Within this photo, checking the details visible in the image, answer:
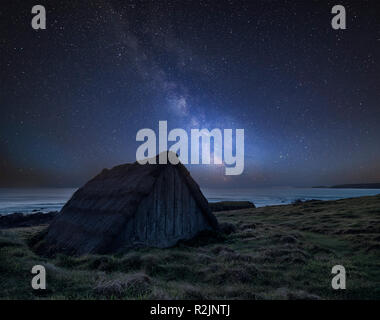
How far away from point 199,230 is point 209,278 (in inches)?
238

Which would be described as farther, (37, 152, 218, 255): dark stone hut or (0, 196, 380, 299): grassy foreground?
(37, 152, 218, 255): dark stone hut

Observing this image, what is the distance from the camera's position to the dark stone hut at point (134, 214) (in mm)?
10062

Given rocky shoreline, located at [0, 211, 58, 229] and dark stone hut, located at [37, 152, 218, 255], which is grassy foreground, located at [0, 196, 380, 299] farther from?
rocky shoreline, located at [0, 211, 58, 229]

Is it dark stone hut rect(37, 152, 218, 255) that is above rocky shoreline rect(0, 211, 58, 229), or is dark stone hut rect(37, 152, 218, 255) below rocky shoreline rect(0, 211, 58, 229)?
above

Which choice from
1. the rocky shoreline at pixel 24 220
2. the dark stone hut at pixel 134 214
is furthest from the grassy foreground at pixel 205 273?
the rocky shoreline at pixel 24 220

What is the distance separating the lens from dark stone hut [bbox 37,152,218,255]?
1006cm

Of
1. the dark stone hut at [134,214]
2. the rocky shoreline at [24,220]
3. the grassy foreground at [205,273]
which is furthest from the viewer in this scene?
the rocky shoreline at [24,220]

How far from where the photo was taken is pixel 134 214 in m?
10.5

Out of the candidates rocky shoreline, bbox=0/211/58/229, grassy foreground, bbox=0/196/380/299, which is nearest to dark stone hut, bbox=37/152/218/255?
grassy foreground, bbox=0/196/380/299

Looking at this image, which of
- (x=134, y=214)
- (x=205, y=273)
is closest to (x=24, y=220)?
(x=134, y=214)

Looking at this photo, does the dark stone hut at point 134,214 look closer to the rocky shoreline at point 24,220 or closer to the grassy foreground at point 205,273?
the grassy foreground at point 205,273

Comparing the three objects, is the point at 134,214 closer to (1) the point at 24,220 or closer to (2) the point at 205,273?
(2) the point at 205,273

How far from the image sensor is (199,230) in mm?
13016
